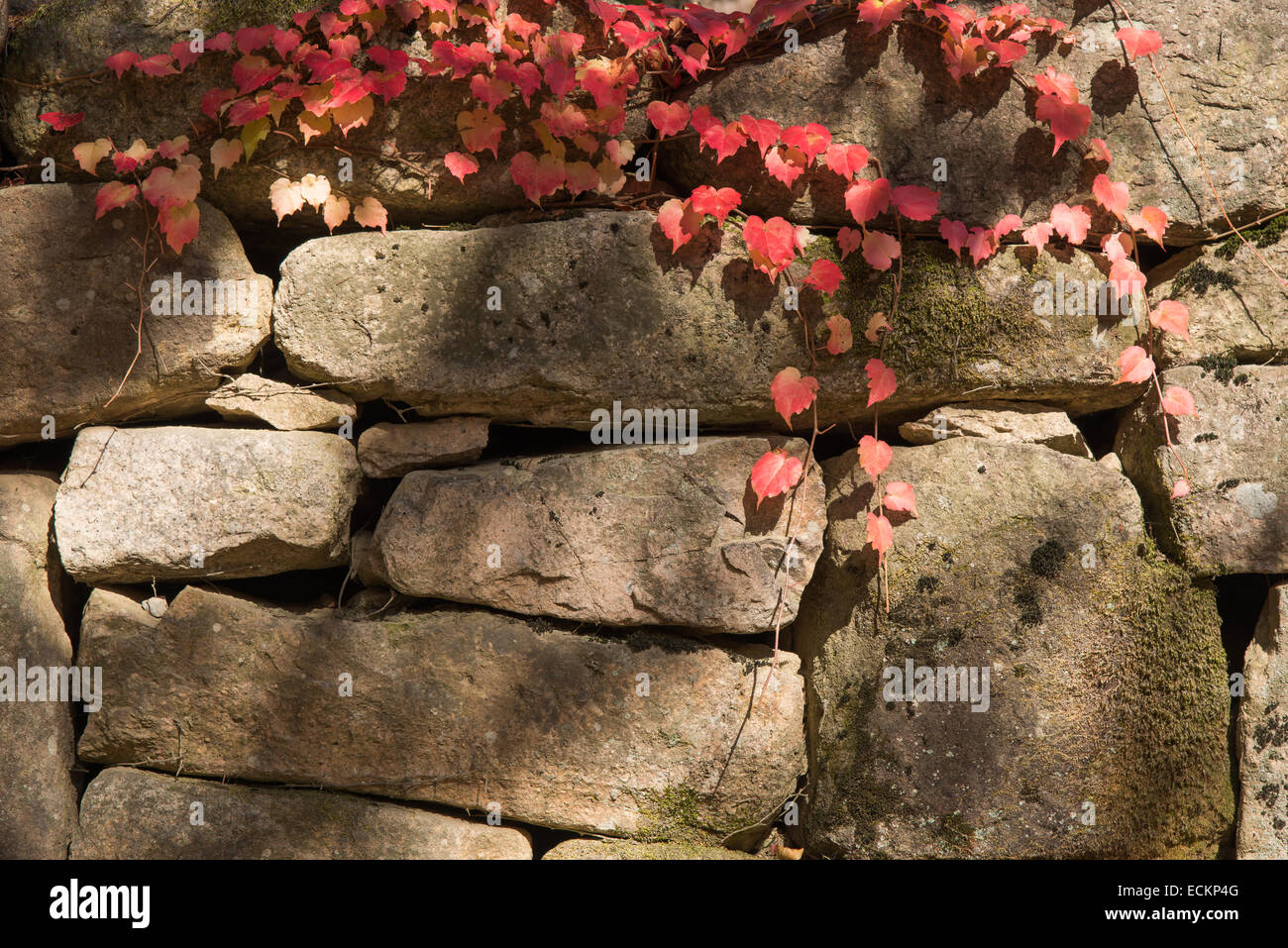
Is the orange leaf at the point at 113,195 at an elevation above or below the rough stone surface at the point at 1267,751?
above

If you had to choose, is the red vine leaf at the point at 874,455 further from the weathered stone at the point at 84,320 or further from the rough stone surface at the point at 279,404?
the weathered stone at the point at 84,320

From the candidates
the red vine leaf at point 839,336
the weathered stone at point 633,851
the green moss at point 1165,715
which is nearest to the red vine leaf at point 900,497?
the red vine leaf at point 839,336

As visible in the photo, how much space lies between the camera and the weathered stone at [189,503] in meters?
2.45

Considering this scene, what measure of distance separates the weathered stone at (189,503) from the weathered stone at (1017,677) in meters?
1.54

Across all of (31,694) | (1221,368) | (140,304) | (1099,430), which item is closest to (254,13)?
(140,304)

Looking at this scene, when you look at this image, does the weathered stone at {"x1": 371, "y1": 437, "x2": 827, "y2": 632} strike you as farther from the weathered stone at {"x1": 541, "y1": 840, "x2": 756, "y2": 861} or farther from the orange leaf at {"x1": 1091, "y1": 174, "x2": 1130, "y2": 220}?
the orange leaf at {"x1": 1091, "y1": 174, "x2": 1130, "y2": 220}

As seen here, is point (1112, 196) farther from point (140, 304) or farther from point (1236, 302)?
point (140, 304)

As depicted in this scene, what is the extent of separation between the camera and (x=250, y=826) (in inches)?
95.5

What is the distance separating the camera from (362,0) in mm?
2496

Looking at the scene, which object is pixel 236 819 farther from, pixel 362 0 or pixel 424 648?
pixel 362 0

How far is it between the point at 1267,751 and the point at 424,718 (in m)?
2.39

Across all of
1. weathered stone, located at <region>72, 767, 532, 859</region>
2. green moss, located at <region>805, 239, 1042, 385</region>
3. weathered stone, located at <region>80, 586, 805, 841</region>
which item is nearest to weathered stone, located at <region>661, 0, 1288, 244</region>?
green moss, located at <region>805, 239, 1042, 385</region>

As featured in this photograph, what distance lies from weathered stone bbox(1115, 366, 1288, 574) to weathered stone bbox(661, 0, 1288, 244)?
492 mm

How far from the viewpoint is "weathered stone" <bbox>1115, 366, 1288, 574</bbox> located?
2510mm
